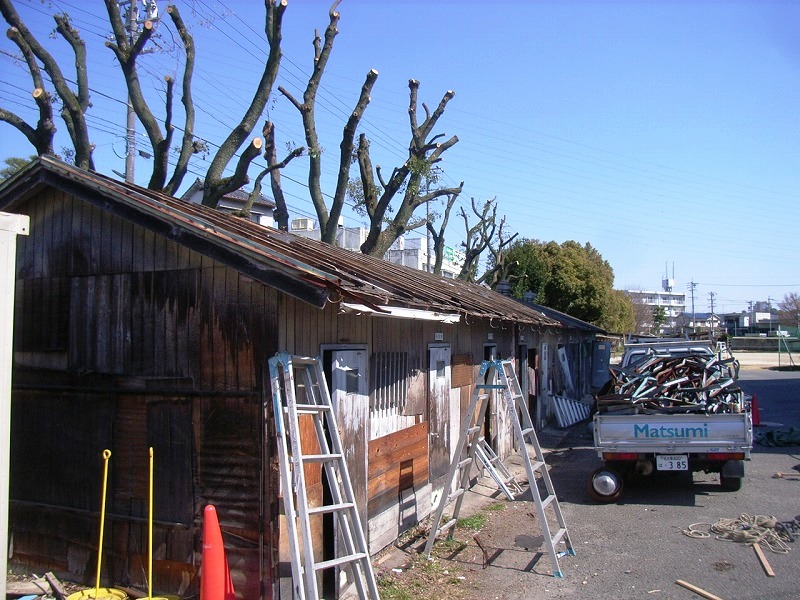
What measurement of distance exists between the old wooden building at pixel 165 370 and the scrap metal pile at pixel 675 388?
390cm

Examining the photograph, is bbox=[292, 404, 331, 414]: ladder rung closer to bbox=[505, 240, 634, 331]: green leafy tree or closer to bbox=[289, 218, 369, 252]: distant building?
bbox=[505, 240, 634, 331]: green leafy tree

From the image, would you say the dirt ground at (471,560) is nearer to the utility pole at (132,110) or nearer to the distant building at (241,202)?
the utility pole at (132,110)

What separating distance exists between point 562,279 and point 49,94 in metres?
26.6

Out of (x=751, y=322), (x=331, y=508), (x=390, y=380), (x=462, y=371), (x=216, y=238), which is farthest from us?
(x=751, y=322)

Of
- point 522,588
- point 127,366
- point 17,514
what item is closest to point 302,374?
point 127,366

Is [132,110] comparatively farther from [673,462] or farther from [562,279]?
[562,279]

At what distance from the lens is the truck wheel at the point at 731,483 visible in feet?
31.5

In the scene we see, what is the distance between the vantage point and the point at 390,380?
24.5ft

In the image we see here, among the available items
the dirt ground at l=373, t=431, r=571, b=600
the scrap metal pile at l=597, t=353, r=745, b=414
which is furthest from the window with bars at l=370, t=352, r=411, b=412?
the scrap metal pile at l=597, t=353, r=745, b=414

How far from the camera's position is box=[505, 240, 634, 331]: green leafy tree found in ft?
110

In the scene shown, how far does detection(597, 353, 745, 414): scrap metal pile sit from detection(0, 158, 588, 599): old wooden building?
3904mm

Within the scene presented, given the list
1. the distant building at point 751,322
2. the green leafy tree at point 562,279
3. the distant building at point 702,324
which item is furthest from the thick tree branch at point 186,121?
the distant building at point 751,322

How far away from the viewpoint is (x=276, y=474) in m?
5.29

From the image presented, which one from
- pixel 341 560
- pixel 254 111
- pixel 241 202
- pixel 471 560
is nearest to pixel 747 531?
pixel 471 560
